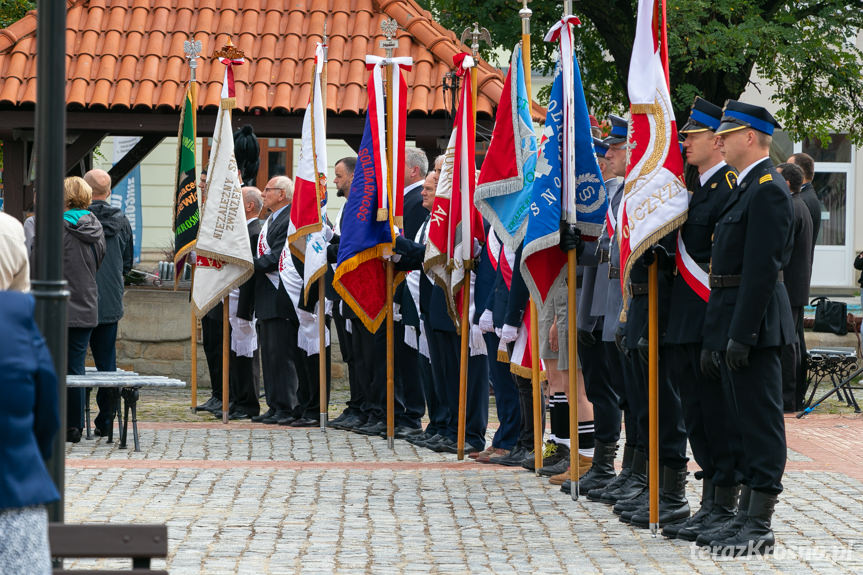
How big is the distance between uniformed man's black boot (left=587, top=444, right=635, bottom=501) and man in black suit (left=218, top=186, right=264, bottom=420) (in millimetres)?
5130

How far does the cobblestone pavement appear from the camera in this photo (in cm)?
626

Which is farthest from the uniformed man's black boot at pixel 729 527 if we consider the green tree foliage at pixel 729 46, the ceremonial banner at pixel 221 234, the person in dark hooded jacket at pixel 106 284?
the green tree foliage at pixel 729 46

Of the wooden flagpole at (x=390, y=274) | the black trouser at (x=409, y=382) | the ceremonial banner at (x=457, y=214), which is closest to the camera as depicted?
the ceremonial banner at (x=457, y=214)

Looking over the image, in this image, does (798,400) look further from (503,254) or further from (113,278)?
(113,278)

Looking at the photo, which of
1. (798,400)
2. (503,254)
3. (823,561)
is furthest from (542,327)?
(798,400)

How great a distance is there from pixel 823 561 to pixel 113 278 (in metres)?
6.55

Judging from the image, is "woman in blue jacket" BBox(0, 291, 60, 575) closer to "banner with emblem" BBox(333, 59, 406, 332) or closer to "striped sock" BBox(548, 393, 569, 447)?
"striped sock" BBox(548, 393, 569, 447)

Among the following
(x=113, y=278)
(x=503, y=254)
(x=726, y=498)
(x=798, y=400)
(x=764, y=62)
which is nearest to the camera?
(x=726, y=498)

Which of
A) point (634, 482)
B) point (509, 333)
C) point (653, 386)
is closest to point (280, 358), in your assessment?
point (509, 333)

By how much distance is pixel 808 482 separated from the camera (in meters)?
8.88

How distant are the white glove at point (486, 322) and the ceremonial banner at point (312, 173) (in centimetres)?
232

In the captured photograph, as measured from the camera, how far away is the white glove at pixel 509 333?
895cm

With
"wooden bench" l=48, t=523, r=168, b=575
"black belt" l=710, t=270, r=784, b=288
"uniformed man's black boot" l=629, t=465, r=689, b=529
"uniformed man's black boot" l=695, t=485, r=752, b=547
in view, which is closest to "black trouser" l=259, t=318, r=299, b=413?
"uniformed man's black boot" l=629, t=465, r=689, b=529

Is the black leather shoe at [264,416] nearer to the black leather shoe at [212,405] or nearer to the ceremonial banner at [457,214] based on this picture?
the black leather shoe at [212,405]
